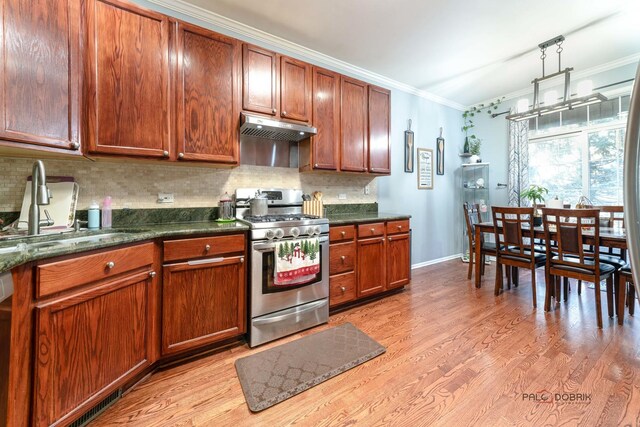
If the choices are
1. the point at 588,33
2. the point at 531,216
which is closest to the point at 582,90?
the point at 588,33

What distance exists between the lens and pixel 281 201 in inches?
106

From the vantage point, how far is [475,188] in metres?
4.52

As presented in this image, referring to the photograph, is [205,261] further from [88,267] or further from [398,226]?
[398,226]

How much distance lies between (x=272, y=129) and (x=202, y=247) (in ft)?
3.94

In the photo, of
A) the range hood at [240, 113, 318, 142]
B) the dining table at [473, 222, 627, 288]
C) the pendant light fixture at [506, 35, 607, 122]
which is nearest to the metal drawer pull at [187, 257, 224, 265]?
the range hood at [240, 113, 318, 142]

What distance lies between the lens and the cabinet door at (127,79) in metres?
1.68

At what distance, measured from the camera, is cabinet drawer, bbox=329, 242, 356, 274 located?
8.08 ft

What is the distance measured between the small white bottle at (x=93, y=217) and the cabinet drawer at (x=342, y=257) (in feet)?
6.01

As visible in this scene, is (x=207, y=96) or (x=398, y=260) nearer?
(x=207, y=96)

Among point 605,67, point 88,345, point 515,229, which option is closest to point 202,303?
point 88,345

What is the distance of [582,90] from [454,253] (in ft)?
9.38

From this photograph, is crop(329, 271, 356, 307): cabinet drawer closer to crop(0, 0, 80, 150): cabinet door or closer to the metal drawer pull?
the metal drawer pull

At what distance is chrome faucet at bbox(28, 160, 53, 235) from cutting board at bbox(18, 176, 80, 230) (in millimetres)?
148

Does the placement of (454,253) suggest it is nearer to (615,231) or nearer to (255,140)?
(615,231)
